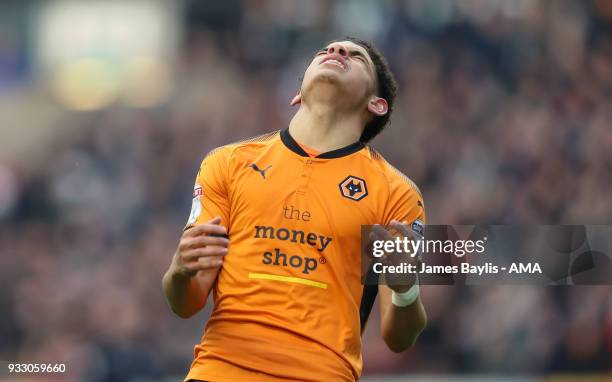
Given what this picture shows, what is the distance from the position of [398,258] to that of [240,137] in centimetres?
901

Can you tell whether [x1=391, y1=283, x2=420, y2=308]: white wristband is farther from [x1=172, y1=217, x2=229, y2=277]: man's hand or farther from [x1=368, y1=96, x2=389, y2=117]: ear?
[x1=368, y1=96, x2=389, y2=117]: ear

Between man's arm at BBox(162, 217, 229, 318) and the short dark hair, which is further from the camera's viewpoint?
the short dark hair

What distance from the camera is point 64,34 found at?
53.8 feet

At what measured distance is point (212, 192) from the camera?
5090mm

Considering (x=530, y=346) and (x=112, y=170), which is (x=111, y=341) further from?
(x=530, y=346)

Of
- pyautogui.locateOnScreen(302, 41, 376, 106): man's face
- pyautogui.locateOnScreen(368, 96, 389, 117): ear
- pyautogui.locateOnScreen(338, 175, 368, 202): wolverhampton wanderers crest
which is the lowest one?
pyautogui.locateOnScreen(338, 175, 368, 202): wolverhampton wanderers crest

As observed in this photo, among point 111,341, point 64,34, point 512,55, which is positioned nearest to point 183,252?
point 111,341

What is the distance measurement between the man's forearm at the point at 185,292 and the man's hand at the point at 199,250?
7 centimetres

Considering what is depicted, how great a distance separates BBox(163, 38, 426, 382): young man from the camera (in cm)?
475

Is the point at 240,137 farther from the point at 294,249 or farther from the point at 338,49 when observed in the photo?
the point at 294,249

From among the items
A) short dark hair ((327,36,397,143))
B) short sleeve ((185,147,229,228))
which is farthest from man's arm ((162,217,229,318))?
short dark hair ((327,36,397,143))

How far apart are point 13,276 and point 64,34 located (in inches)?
204

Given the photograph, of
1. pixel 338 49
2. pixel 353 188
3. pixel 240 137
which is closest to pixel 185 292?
pixel 353 188

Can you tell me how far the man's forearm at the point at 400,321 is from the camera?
503cm
